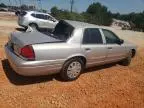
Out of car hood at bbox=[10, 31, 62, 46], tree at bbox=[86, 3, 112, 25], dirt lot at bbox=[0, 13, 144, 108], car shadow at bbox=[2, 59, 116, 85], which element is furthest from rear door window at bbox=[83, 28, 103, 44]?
tree at bbox=[86, 3, 112, 25]

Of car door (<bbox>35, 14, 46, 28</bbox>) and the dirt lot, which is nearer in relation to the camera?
the dirt lot

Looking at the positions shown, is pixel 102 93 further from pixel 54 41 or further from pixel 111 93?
pixel 54 41

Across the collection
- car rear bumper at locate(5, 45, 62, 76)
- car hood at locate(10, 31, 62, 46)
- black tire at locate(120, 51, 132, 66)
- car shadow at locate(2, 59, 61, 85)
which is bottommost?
car shadow at locate(2, 59, 61, 85)

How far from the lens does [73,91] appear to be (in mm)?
5848

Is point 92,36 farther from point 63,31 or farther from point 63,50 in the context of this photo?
point 63,50

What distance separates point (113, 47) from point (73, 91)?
91.3 inches

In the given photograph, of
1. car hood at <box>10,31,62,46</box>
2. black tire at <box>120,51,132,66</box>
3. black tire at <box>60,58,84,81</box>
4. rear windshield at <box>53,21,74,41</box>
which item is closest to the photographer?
car hood at <box>10,31,62,46</box>

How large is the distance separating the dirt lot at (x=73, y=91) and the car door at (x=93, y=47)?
1.78 feet

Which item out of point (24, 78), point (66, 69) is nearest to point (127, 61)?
point (66, 69)

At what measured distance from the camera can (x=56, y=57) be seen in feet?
18.9

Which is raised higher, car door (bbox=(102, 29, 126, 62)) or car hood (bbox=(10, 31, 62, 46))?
car hood (bbox=(10, 31, 62, 46))

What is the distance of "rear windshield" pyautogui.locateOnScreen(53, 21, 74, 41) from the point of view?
20.8 feet

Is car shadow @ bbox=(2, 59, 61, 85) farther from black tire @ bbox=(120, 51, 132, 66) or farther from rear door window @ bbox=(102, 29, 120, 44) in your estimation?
black tire @ bbox=(120, 51, 132, 66)

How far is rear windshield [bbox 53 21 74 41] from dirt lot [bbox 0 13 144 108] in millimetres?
1144
